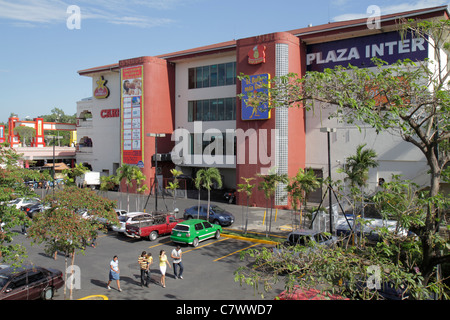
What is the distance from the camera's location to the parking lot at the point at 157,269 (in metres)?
13.2

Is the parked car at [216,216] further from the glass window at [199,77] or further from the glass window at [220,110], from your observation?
the glass window at [199,77]

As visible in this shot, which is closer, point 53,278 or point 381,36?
point 53,278

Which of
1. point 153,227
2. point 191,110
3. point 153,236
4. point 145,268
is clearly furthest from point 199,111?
point 145,268

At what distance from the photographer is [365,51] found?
2948 centimetres

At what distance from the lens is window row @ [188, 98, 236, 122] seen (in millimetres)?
37281

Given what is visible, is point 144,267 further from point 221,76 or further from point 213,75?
point 213,75

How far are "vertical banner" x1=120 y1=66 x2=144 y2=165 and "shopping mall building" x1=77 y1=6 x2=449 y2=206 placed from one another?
4.4 inches

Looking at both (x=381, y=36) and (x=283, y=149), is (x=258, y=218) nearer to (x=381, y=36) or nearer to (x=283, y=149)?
(x=283, y=149)

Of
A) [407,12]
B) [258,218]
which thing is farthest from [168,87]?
[407,12]

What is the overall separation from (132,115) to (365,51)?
957 inches

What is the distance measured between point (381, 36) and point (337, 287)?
2800 cm

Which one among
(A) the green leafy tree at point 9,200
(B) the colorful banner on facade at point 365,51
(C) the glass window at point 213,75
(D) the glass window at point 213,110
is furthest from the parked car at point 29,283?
(C) the glass window at point 213,75
